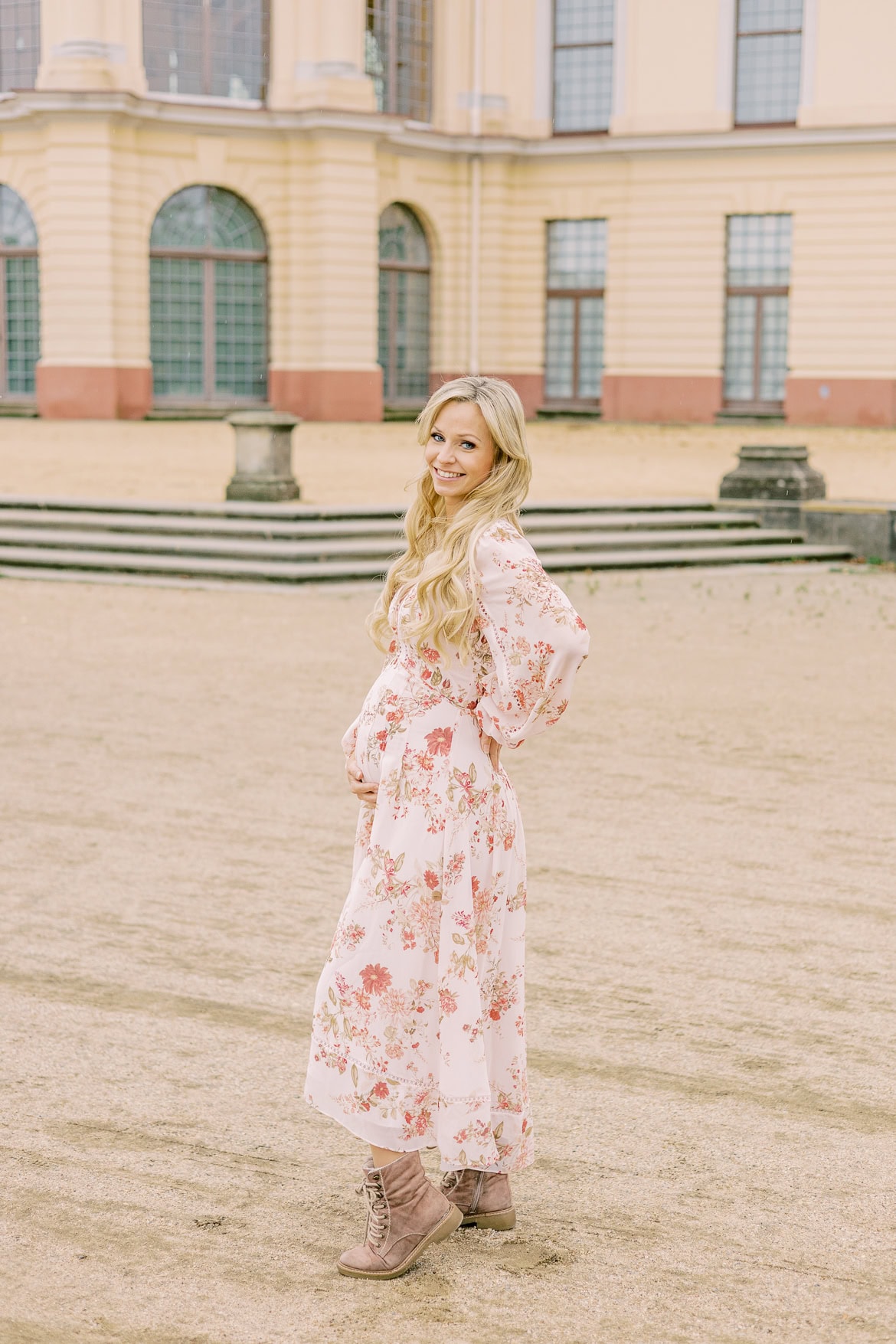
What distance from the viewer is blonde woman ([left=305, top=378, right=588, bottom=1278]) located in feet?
9.89

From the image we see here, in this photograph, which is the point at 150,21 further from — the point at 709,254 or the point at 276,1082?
the point at 276,1082

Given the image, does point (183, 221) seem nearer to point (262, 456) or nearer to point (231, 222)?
point (231, 222)

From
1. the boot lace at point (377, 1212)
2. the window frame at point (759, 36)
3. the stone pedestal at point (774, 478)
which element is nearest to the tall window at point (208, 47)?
the window frame at point (759, 36)

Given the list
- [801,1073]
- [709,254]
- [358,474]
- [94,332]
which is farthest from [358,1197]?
[709,254]

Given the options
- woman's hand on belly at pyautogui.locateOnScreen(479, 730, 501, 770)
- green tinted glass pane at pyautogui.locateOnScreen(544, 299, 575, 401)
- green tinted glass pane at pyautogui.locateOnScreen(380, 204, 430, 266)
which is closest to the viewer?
woman's hand on belly at pyautogui.locateOnScreen(479, 730, 501, 770)

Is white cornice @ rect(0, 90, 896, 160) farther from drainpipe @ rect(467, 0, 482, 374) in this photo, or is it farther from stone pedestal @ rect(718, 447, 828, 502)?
stone pedestal @ rect(718, 447, 828, 502)

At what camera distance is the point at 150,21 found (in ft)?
92.7

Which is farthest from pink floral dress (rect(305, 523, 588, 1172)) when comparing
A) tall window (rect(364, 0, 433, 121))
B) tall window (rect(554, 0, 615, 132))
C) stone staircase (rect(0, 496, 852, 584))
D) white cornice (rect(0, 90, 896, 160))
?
tall window (rect(554, 0, 615, 132))

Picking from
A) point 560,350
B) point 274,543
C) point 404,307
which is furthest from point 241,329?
point 274,543

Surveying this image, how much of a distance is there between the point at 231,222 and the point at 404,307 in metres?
3.73

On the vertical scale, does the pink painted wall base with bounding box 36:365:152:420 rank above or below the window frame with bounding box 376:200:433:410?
below

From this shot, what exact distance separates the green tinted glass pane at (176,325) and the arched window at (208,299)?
13mm

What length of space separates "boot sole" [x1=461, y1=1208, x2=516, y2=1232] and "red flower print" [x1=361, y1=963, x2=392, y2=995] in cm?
52

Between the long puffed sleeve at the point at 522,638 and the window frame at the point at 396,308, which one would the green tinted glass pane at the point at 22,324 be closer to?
the window frame at the point at 396,308
